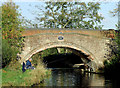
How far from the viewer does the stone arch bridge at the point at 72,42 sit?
22.6 metres

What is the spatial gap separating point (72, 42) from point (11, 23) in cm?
529

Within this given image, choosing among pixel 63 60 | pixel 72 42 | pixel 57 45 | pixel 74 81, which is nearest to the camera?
pixel 74 81

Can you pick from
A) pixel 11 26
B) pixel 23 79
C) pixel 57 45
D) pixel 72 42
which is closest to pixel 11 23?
pixel 11 26

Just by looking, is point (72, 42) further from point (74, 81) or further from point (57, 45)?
point (74, 81)

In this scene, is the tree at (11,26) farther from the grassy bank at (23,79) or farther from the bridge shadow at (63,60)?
the bridge shadow at (63,60)

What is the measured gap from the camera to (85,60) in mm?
25328

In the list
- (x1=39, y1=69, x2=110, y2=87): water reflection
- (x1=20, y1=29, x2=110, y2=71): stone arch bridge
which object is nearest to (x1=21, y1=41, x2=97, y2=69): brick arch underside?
(x1=20, y1=29, x2=110, y2=71): stone arch bridge

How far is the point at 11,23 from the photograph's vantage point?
814 inches

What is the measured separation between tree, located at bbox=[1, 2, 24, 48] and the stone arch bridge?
1366 millimetres

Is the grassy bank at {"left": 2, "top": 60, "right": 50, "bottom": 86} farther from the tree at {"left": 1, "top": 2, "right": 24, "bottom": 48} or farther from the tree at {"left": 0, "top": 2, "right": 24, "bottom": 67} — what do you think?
the tree at {"left": 1, "top": 2, "right": 24, "bottom": 48}

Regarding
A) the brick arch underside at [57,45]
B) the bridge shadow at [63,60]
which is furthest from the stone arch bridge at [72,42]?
the bridge shadow at [63,60]

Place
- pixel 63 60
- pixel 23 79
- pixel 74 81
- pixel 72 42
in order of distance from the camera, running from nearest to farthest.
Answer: pixel 23 79 < pixel 74 81 < pixel 72 42 < pixel 63 60

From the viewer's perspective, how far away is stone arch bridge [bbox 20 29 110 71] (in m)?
22.6

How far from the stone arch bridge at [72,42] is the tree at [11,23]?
1366mm
